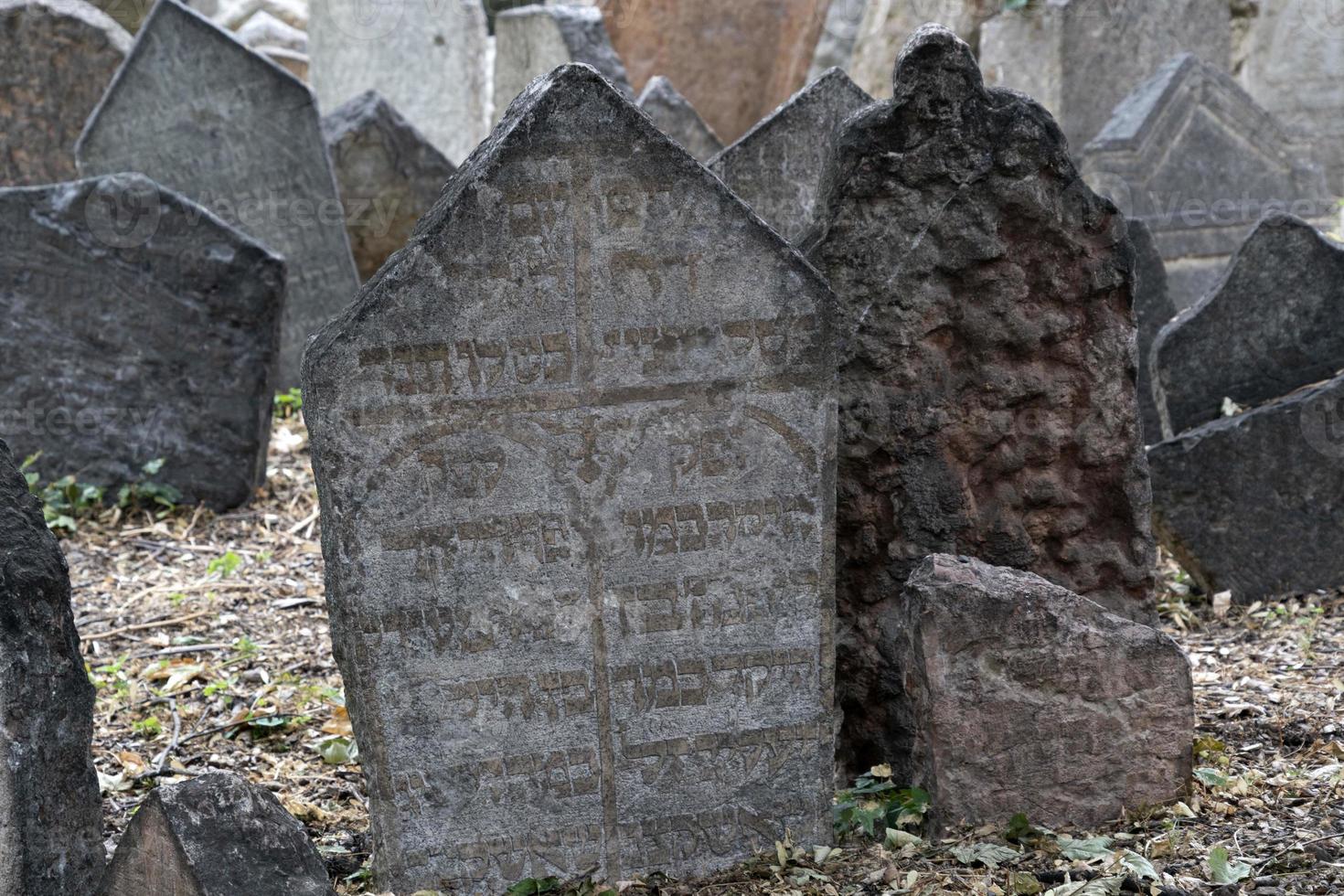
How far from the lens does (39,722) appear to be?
2621mm

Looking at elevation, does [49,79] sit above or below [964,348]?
above

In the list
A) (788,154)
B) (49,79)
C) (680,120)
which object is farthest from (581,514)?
(49,79)

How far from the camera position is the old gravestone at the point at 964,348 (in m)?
3.37

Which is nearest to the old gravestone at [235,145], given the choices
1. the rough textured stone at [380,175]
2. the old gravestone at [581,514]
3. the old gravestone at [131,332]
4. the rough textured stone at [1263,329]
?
the rough textured stone at [380,175]

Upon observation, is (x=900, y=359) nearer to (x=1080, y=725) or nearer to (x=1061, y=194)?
(x=1061, y=194)

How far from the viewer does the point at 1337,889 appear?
2.74 m

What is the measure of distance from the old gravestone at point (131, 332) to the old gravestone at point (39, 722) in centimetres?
301

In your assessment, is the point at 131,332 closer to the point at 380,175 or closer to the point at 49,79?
the point at 380,175

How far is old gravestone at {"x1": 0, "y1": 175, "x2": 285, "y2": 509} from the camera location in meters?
5.60

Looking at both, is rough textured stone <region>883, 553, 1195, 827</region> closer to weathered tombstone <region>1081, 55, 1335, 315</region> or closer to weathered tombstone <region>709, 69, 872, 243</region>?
weathered tombstone <region>709, 69, 872, 243</region>

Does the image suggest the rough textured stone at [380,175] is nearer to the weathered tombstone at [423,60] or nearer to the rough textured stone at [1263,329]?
the weathered tombstone at [423,60]

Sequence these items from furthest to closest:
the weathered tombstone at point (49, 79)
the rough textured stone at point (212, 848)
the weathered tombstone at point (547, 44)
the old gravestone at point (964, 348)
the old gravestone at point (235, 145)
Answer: the weathered tombstone at point (547, 44) < the weathered tombstone at point (49, 79) < the old gravestone at point (235, 145) < the old gravestone at point (964, 348) < the rough textured stone at point (212, 848)

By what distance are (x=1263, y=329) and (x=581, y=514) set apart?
2716 mm

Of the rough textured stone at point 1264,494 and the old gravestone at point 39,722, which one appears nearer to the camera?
the old gravestone at point 39,722
